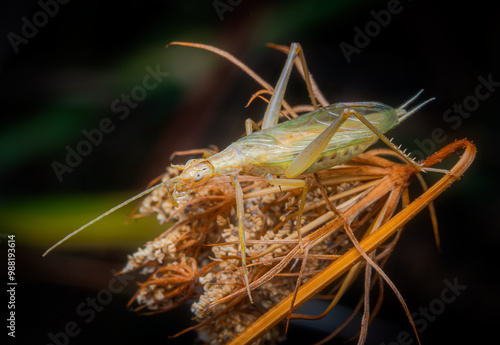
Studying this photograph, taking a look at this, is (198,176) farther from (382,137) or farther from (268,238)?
(382,137)

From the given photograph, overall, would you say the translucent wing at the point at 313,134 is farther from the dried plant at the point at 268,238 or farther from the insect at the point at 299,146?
the dried plant at the point at 268,238

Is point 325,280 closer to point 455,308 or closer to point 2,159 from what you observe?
point 455,308

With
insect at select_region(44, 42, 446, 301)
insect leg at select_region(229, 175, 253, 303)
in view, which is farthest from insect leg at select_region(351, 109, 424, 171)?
insect leg at select_region(229, 175, 253, 303)

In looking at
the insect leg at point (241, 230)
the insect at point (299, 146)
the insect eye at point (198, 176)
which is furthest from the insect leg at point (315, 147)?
the insect eye at point (198, 176)

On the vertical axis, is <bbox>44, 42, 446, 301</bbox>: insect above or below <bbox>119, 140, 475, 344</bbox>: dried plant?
above

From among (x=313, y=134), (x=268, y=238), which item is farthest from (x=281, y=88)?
(x=268, y=238)

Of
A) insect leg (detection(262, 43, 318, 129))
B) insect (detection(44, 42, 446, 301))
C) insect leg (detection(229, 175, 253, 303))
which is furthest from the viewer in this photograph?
insect leg (detection(262, 43, 318, 129))

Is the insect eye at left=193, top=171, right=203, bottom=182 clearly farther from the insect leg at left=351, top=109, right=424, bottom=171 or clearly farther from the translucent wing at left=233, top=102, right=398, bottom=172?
the insect leg at left=351, top=109, right=424, bottom=171

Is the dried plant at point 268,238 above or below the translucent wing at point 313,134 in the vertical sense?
below
